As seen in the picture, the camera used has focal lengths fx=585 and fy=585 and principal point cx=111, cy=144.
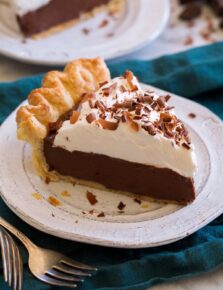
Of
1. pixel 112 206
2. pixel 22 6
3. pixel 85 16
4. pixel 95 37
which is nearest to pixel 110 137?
pixel 112 206

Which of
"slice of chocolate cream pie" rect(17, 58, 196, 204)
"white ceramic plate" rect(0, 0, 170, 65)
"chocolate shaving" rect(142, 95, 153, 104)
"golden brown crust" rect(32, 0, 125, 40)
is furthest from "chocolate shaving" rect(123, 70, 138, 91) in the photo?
"golden brown crust" rect(32, 0, 125, 40)

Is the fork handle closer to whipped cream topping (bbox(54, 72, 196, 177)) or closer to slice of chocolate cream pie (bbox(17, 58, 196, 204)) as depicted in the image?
slice of chocolate cream pie (bbox(17, 58, 196, 204))

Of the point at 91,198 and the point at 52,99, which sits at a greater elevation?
Result: the point at 52,99

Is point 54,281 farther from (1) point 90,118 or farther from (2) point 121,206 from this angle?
(1) point 90,118

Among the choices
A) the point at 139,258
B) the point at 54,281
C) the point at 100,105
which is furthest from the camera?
the point at 100,105

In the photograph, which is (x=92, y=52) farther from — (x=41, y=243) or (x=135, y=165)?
(x=41, y=243)

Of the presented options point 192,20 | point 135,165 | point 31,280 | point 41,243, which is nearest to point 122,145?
point 135,165
